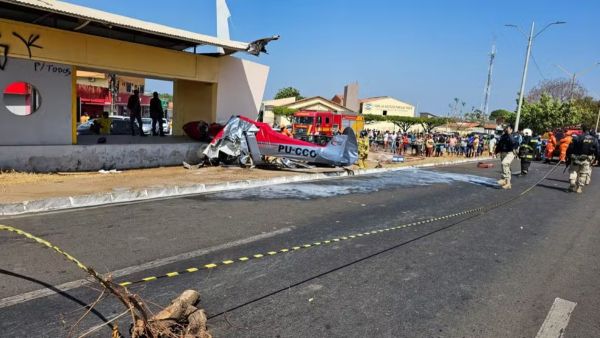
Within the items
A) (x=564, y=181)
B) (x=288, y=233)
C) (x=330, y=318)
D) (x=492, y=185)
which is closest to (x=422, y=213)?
(x=288, y=233)

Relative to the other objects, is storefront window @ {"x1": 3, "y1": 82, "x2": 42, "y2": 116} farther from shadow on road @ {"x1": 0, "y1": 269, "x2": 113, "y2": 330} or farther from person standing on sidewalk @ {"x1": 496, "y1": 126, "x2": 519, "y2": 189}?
person standing on sidewalk @ {"x1": 496, "y1": 126, "x2": 519, "y2": 189}

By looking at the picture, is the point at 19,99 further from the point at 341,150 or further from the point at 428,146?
the point at 428,146

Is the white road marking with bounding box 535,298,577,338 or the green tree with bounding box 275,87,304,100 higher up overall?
the green tree with bounding box 275,87,304,100

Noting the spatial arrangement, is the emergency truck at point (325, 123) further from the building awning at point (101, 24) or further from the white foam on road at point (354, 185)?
the building awning at point (101, 24)

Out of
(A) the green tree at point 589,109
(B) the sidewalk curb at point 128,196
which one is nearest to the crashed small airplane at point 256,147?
(B) the sidewalk curb at point 128,196

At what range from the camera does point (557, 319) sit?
3969 mm

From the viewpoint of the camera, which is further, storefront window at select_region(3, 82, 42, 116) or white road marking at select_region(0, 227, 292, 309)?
storefront window at select_region(3, 82, 42, 116)

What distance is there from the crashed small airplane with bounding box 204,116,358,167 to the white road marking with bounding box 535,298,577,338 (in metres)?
10.4

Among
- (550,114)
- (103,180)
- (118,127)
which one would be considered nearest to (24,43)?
(103,180)

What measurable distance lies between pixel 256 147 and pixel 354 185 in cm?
392

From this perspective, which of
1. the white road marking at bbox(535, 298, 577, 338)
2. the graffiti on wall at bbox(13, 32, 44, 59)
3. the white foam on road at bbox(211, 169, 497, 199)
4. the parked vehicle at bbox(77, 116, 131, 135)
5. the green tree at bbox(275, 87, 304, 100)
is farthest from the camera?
the green tree at bbox(275, 87, 304, 100)

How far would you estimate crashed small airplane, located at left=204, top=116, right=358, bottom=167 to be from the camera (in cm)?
1395

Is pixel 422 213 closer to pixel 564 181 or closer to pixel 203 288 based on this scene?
pixel 203 288

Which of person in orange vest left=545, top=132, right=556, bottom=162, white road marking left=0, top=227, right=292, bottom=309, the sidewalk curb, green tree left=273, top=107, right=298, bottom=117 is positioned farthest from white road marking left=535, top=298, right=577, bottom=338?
green tree left=273, top=107, right=298, bottom=117
